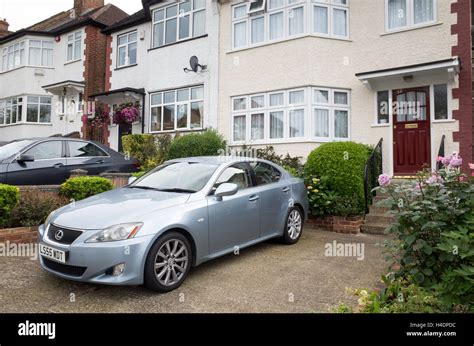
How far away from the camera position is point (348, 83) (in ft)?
36.9

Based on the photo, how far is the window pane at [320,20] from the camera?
11.4m

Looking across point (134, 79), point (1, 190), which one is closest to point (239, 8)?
point (134, 79)

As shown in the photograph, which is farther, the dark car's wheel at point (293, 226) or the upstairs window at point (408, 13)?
the upstairs window at point (408, 13)

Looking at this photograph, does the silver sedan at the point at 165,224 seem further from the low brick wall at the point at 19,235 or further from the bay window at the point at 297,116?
the bay window at the point at 297,116

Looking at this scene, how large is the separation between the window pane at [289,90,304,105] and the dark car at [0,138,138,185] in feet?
17.8

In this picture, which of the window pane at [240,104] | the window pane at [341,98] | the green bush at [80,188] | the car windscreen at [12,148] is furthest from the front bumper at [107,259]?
the window pane at [240,104]

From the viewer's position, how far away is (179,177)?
17.2 feet

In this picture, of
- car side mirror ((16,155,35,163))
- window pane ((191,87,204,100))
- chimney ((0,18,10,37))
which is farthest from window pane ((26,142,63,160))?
chimney ((0,18,10,37))

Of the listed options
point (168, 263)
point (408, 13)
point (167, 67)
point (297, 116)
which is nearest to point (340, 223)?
point (297, 116)

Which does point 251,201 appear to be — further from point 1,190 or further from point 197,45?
point 197,45

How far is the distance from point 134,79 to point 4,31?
1361 centimetres

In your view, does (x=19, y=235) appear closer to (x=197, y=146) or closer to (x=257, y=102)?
(x=197, y=146)

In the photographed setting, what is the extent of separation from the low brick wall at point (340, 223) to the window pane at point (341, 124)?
3.96 meters

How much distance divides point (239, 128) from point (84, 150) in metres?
5.61
